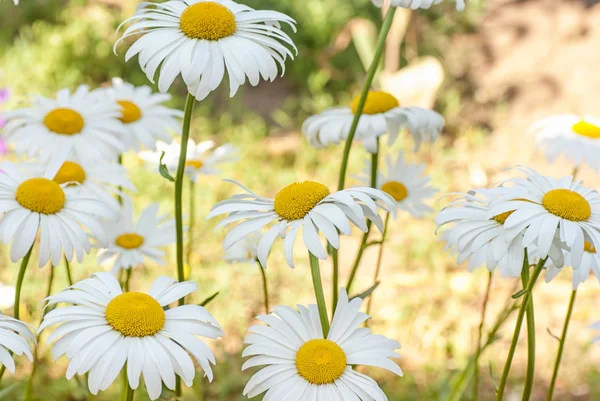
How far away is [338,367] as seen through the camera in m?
0.80

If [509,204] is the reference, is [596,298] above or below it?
below

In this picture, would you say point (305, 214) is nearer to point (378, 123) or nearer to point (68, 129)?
point (378, 123)

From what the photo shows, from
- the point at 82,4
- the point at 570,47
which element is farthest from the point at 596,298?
the point at 82,4

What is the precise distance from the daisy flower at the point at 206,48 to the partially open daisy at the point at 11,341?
31 centimetres

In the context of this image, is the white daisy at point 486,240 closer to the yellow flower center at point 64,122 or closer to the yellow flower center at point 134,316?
the yellow flower center at point 134,316

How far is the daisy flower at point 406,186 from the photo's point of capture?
4.42ft

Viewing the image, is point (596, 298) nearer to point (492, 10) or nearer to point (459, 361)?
point (459, 361)

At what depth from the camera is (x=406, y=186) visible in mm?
1391

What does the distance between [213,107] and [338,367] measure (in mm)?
2425

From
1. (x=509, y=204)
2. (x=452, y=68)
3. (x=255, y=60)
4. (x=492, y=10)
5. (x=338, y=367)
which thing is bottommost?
(x=338, y=367)

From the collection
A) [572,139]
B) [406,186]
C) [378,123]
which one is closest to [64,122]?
[378,123]

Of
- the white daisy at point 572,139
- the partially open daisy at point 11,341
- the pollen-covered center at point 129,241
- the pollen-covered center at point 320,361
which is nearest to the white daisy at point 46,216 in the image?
the partially open daisy at point 11,341

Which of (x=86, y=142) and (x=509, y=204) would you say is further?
(x=86, y=142)

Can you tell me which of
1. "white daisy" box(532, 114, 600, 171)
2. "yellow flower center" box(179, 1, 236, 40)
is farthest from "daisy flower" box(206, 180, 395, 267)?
"white daisy" box(532, 114, 600, 171)
